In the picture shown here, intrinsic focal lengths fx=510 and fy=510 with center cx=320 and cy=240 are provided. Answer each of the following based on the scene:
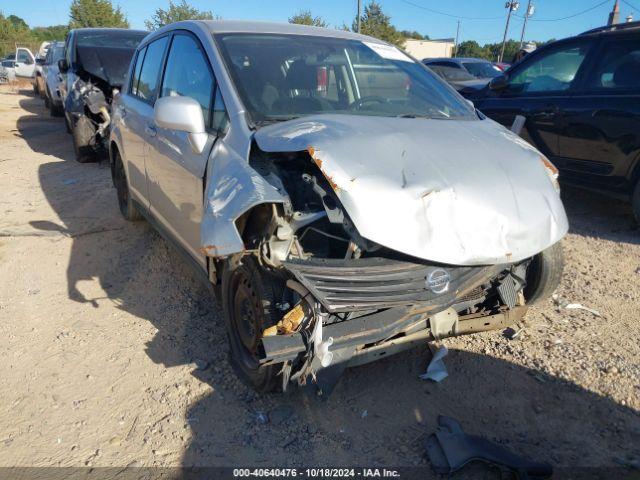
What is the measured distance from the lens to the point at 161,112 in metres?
2.79

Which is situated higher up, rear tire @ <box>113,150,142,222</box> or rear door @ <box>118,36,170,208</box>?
rear door @ <box>118,36,170,208</box>

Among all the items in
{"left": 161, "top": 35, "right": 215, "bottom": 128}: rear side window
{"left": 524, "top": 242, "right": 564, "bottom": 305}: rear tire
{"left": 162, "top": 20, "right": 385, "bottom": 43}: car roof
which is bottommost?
{"left": 524, "top": 242, "right": 564, "bottom": 305}: rear tire

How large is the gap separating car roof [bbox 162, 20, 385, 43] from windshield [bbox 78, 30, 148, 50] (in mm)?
6174

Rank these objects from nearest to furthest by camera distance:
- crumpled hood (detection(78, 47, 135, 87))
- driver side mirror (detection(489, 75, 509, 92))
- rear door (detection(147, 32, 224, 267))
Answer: rear door (detection(147, 32, 224, 267)), driver side mirror (detection(489, 75, 509, 92)), crumpled hood (detection(78, 47, 135, 87))

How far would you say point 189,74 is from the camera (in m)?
3.41

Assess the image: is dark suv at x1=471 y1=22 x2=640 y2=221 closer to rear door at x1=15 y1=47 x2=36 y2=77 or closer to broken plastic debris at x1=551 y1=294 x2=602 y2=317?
broken plastic debris at x1=551 y1=294 x2=602 y2=317

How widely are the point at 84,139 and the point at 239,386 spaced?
6.76 metres

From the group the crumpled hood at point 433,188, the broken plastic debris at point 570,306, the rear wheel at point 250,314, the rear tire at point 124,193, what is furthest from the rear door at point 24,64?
the broken plastic debris at point 570,306

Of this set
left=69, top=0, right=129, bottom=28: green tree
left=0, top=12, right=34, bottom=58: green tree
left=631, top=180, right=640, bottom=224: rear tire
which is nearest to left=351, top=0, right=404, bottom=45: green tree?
left=69, top=0, right=129, bottom=28: green tree

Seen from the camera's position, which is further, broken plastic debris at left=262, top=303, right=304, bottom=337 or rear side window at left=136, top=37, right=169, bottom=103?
rear side window at left=136, top=37, right=169, bottom=103

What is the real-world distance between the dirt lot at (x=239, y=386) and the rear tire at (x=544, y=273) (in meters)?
0.27

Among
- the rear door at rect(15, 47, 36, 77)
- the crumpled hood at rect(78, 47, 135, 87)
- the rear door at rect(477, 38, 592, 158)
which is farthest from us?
the rear door at rect(15, 47, 36, 77)

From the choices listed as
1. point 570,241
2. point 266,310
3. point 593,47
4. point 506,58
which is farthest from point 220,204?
point 506,58

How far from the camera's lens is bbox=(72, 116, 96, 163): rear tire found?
8211mm
